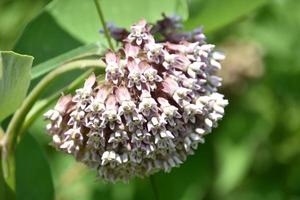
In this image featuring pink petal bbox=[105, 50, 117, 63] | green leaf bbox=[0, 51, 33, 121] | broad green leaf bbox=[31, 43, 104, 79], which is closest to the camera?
green leaf bbox=[0, 51, 33, 121]

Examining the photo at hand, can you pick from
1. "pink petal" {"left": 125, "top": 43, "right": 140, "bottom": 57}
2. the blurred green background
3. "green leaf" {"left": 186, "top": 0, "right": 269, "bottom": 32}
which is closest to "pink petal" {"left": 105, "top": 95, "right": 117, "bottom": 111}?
"pink petal" {"left": 125, "top": 43, "right": 140, "bottom": 57}

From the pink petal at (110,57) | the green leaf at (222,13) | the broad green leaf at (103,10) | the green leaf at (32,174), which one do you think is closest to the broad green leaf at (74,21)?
the broad green leaf at (103,10)

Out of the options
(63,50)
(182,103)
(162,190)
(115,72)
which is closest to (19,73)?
(115,72)

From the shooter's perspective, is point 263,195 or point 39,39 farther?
point 263,195

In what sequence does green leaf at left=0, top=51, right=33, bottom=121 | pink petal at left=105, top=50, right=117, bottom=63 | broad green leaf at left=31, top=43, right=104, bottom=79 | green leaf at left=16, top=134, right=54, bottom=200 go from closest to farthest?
green leaf at left=0, top=51, right=33, bottom=121, pink petal at left=105, top=50, right=117, bottom=63, broad green leaf at left=31, top=43, right=104, bottom=79, green leaf at left=16, top=134, right=54, bottom=200

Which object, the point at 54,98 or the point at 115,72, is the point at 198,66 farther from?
the point at 54,98

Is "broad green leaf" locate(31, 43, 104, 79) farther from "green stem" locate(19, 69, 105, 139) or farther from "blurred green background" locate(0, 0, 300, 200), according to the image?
"blurred green background" locate(0, 0, 300, 200)

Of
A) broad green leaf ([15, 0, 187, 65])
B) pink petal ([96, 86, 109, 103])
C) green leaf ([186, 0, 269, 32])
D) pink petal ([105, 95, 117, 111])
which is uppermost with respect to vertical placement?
green leaf ([186, 0, 269, 32])
